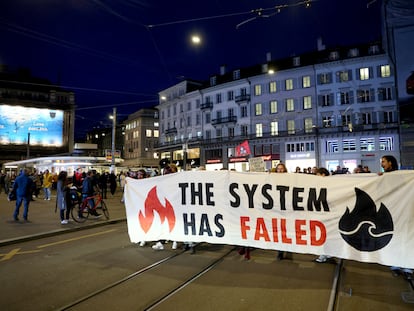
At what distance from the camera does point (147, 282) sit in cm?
522

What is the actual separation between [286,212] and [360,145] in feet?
139

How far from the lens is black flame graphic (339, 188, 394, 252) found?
5.22 meters

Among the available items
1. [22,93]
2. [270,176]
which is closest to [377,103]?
[270,176]

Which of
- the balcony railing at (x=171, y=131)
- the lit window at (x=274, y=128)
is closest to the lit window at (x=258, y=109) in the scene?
the lit window at (x=274, y=128)

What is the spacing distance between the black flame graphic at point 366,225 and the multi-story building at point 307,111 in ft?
109

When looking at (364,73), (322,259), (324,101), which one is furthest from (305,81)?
(322,259)

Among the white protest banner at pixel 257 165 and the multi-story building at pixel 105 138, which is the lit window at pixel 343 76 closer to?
the white protest banner at pixel 257 165

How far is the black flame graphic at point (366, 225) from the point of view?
5.22 m

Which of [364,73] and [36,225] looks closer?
[36,225]

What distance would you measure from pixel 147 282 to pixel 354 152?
44194 mm

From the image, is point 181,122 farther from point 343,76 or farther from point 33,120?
point 343,76

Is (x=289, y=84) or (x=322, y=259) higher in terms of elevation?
(x=289, y=84)

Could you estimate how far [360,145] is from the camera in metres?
43.7

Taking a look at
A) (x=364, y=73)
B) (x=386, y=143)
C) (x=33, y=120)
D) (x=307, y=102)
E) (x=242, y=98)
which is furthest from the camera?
(x=33, y=120)
